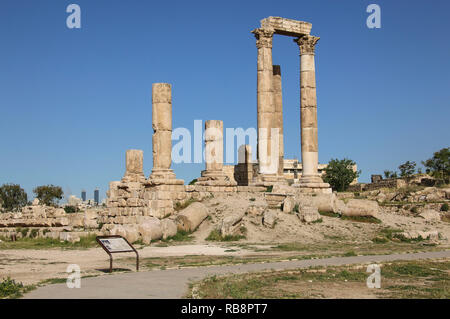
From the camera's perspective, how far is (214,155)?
28078 mm

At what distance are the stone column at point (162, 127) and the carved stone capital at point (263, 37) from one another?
8.02 meters

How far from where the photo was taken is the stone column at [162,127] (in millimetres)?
26281

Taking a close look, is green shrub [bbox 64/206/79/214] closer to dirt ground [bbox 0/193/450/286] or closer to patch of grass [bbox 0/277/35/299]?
dirt ground [bbox 0/193/450/286]

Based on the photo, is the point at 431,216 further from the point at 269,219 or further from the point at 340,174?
the point at 340,174

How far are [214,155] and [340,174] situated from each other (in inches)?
1339

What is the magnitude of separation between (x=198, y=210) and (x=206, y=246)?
161 inches

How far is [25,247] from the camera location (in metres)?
20.9

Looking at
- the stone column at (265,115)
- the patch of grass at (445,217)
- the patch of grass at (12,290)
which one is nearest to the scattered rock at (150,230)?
the patch of grass at (12,290)

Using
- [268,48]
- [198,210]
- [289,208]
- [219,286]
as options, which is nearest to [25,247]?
[198,210]

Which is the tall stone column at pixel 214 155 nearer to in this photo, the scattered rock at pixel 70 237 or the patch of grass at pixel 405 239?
the scattered rock at pixel 70 237

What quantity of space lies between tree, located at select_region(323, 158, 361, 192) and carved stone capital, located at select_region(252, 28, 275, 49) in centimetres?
2980

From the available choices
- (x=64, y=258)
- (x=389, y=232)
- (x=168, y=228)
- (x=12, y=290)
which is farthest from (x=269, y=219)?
(x=12, y=290)

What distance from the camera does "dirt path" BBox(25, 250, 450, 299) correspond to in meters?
8.68
